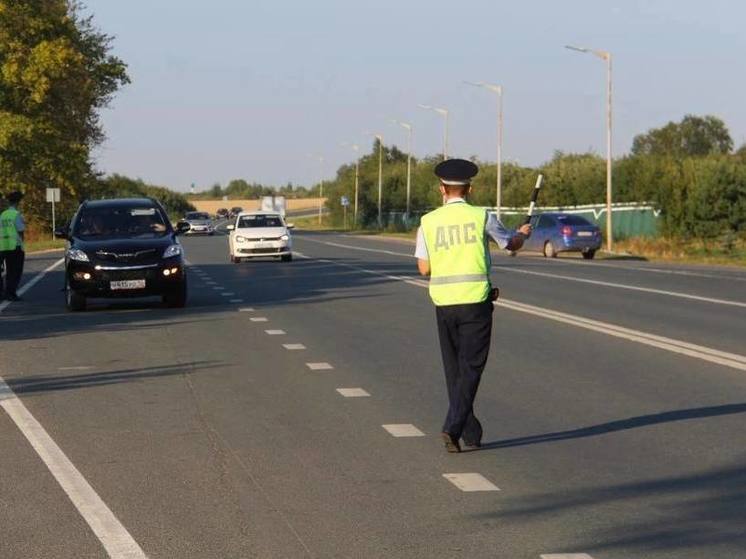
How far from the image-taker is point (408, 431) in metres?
11.1

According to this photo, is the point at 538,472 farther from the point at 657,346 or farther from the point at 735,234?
the point at 735,234

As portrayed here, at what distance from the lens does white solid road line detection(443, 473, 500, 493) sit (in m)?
8.93

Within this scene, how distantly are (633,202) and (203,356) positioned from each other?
4992 cm

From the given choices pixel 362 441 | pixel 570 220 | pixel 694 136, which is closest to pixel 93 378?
pixel 362 441

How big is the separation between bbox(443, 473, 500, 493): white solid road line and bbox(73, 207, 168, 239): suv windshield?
16.1 metres

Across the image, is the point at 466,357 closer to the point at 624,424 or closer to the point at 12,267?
the point at 624,424

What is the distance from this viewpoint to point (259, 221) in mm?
46938

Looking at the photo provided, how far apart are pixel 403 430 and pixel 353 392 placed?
2.24 metres

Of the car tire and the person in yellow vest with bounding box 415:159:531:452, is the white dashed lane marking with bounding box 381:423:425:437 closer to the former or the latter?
the person in yellow vest with bounding box 415:159:531:452

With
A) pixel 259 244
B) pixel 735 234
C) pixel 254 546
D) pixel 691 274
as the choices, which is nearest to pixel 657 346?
pixel 254 546

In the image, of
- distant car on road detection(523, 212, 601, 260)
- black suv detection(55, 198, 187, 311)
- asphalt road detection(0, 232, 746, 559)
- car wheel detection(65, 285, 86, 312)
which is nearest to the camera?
asphalt road detection(0, 232, 746, 559)

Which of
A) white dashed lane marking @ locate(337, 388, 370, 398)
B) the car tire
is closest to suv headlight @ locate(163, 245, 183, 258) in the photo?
the car tire

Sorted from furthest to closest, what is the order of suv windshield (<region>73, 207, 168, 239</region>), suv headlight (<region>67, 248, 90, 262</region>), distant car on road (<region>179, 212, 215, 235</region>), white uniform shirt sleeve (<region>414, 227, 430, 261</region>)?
distant car on road (<region>179, 212, 215, 235</region>) < suv windshield (<region>73, 207, 168, 239</region>) < suv headlight (<region>67, 248, 90, 262</region>) < white uniform shirt sleeve (<region>414, 227, 430, 261</region>)

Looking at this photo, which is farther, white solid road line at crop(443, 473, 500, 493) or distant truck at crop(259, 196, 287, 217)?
distant truck at crop(259, 196, 287, 217)
